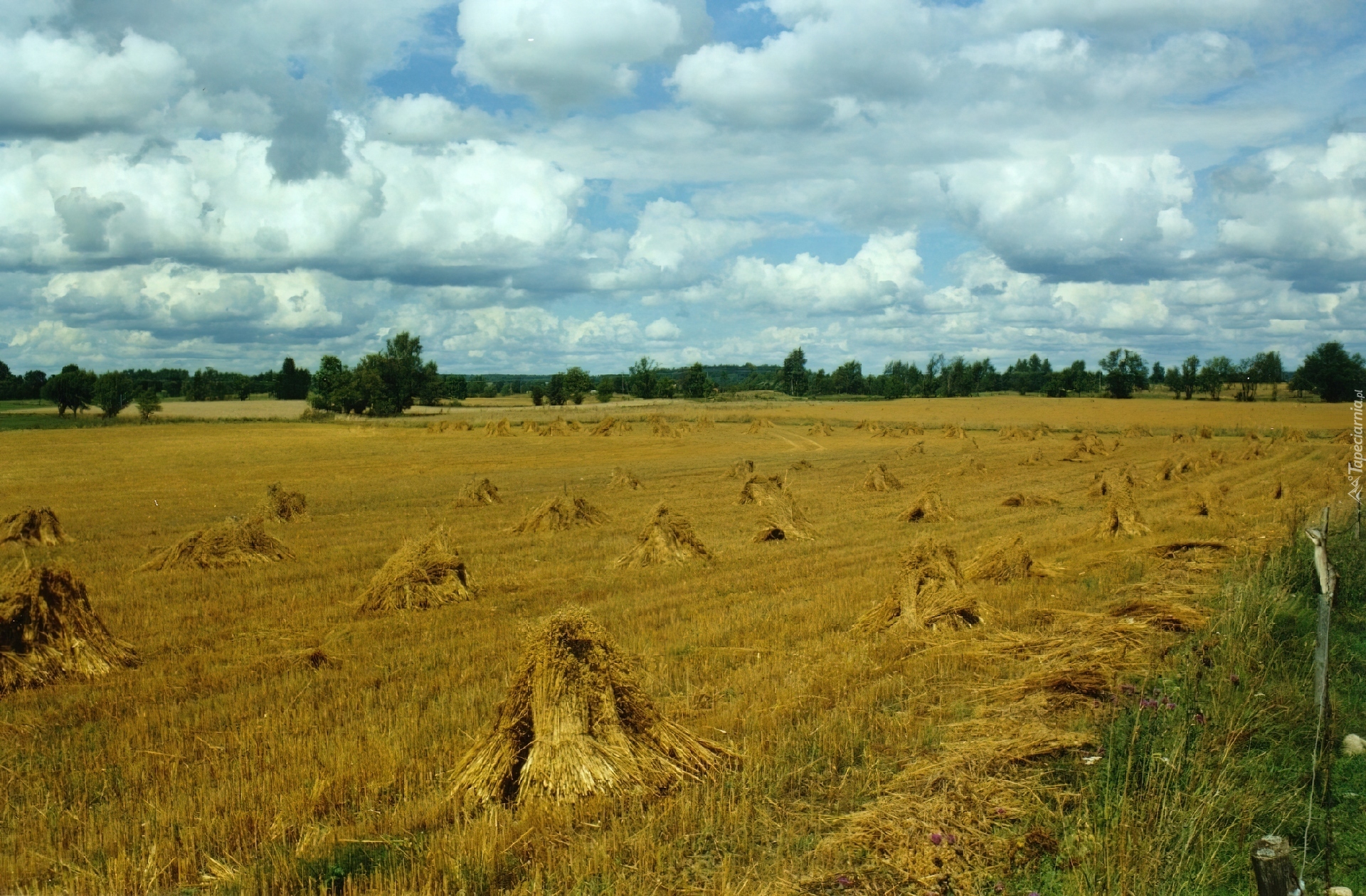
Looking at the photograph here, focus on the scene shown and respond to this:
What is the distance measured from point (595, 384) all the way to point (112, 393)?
71.2 meters

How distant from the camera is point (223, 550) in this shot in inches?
702

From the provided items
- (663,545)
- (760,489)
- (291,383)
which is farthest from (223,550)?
(291,383)

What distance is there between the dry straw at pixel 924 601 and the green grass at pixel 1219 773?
2.64 m

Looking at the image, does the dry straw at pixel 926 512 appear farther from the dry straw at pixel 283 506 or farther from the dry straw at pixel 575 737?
the dry straw at pixel 575 737

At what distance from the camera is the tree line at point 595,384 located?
81125 mm

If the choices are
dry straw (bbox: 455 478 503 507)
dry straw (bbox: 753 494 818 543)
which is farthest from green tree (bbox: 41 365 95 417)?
dry straw (bbox: 753 494 818 543)

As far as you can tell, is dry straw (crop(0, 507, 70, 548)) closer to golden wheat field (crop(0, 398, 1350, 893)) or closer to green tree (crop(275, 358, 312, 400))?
golden wheat field (crop(0, 398, 1350, 893))

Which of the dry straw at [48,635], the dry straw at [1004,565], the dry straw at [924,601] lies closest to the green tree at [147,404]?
the dry straw at [48,635]

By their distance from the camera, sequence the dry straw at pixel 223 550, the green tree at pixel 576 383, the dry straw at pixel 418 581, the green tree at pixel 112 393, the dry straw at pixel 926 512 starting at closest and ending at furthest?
the dry straw at pixel 418 581 → the dry straw at pixel 223 550 → the dry straw at pixel 926 512 → the green tree at pixel 112 393 → the green tree at pixel 576 383

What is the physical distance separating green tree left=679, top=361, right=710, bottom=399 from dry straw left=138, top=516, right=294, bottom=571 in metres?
136

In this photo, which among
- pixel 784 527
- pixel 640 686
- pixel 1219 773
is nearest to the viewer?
pixel 1219 773

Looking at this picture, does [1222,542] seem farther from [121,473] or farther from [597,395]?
[597,395]

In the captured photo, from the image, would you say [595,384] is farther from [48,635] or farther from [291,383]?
[48,635]

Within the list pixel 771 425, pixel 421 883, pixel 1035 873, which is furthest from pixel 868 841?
pixel 771 425
